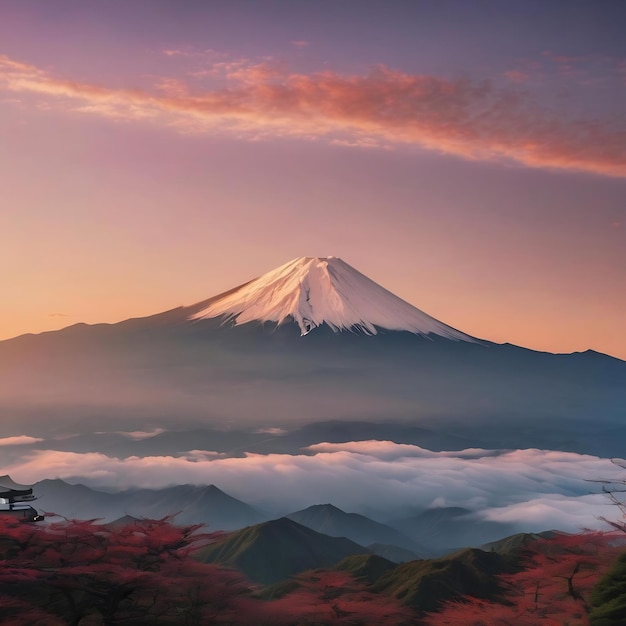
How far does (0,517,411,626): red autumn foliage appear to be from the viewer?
29.8 m

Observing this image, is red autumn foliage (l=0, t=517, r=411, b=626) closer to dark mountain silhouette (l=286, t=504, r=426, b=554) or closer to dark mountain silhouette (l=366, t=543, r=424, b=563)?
dark mountain silhouette (l=366, t=543, r=424, b=563)

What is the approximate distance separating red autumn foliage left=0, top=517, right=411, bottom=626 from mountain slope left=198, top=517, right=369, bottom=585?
45.1 m

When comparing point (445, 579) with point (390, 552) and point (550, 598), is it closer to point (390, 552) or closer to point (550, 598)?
point (550, 598)

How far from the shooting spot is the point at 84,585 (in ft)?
98.7

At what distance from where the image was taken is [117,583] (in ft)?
99.4

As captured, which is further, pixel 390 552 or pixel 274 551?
pixel 390 552

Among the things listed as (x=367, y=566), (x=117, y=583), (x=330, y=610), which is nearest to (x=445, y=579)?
(x=367, y=566)

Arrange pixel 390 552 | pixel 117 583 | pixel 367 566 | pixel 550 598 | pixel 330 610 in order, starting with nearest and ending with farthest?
pixel 117 583, pixel 330 610, pixel 550 598, pixel 367 566, pixel 390 552

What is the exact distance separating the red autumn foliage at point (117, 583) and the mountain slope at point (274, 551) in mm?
45134

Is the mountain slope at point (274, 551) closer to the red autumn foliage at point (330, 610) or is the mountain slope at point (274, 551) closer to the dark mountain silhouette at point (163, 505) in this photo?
the red autumn foliage at point (330, 610)

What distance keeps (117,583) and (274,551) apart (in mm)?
60267

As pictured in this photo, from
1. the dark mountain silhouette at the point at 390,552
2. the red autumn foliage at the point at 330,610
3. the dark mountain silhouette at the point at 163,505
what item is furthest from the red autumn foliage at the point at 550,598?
the dark mountain silhouette at the point at 163,505

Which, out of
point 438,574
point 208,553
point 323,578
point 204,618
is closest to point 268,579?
point 208,553

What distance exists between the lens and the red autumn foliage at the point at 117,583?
29781 millimetres
